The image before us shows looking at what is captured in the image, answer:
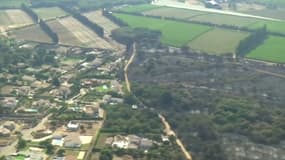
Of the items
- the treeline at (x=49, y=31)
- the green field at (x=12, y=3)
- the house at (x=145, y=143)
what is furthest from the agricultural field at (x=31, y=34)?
the house at (x=145, y=143)

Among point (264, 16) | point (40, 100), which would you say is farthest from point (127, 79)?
point (264, 16)

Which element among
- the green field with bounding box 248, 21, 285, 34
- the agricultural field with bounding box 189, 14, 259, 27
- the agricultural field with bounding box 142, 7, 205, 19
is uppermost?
the agricultural field with bounding box 142, 7, 205, 19

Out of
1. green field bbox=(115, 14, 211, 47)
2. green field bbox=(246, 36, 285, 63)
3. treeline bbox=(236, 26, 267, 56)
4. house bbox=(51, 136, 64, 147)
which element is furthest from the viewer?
green field bbox=(115, 14, 211, 47)

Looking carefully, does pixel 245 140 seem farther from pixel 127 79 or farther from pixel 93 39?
pixel 93 39

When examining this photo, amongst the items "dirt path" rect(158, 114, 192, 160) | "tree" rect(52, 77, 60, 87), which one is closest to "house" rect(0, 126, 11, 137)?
"tree" rect(52, 77, 60, 87)

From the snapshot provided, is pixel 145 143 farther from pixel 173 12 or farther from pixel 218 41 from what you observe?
pixel 173 12

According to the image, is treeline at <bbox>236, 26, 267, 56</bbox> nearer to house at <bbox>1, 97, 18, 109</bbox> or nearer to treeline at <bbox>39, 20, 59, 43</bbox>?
treeline at <bbox>39, 20, 59, 43</bbox>
